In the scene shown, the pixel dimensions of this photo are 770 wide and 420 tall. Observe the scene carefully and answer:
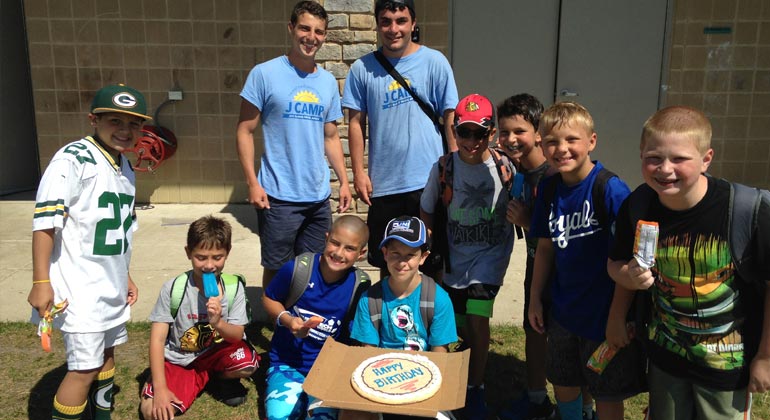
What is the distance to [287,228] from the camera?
394 cm

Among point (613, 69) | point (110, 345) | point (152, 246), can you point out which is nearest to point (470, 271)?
point (110, 345)

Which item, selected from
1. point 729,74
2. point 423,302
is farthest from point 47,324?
point 729,74

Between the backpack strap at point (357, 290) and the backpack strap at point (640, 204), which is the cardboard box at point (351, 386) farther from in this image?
the backpack strap at point (640, 204)

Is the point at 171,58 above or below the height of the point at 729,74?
above

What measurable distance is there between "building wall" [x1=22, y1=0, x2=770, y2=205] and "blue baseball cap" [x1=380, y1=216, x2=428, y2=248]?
482 cm

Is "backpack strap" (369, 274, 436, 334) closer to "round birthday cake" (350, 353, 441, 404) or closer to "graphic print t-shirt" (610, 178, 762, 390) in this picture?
"round birthday cake" (350, 353, 441, 404)

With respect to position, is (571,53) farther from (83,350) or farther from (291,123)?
(83,350)

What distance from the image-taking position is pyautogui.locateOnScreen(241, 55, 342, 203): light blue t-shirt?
12.5 ft

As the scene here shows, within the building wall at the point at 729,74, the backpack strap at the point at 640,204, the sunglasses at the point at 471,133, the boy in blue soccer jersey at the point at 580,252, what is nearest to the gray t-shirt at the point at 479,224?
the sunglasses at the point at 471,133

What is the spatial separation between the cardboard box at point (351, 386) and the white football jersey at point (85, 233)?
999mm

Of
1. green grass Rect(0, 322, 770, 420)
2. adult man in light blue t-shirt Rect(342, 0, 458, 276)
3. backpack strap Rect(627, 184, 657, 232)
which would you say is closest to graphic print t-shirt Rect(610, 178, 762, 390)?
backpack strap Rect(627, 184, 657, 232)

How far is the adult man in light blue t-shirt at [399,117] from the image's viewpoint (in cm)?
382

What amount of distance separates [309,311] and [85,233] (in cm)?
115

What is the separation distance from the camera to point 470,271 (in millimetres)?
3328
